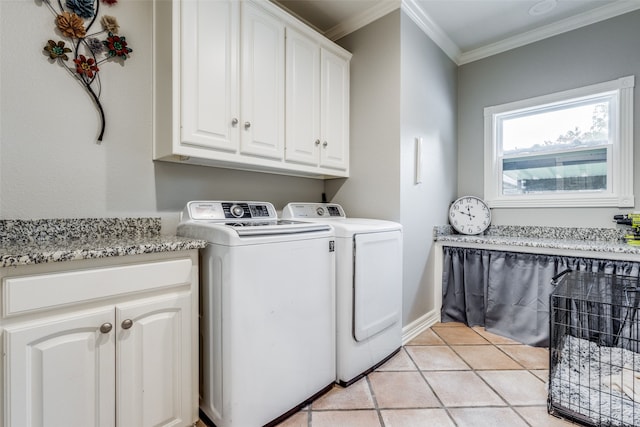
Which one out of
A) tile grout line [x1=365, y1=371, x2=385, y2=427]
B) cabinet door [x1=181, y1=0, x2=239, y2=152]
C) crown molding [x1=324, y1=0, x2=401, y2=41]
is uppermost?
crown molding [x1=324, y1=0, x2=401, y2=41]

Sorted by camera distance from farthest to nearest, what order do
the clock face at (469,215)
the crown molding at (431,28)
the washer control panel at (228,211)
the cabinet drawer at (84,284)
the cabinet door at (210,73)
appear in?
the clock face at (469,215), the crown molding at (431,28), the washer control panel at (228,211), the cabinet door at (210,73), the cabinet drawer at (84,284)

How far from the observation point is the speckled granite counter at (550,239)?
1986mm

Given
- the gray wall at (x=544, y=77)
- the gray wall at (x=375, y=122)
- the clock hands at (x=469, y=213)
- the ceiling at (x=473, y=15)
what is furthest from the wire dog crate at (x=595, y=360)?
the ceiling at (x=473, y=15)

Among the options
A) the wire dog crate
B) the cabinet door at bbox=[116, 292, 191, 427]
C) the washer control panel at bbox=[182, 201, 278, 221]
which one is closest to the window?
the wire dog crate

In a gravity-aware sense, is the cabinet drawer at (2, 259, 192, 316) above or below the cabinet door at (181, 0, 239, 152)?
below

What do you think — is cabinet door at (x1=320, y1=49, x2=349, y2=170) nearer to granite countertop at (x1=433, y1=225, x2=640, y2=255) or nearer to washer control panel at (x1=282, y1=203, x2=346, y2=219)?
washer control panel at (x1=282, y1=203, x2=346, y2=219)

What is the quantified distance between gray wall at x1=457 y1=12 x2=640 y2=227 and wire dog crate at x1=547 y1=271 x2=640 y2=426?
2.73ft

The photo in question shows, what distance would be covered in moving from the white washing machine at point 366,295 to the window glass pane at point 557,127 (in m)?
1.70

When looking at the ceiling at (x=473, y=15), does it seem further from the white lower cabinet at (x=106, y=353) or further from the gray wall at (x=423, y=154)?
the white lower cabinet at (x=106, y=353)

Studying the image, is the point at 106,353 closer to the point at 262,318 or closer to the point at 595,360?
the point at 262,318

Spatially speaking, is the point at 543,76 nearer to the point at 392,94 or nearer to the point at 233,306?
the point at 392,94

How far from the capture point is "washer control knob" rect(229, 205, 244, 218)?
1.88 metres

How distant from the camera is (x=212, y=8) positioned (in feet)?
5.34

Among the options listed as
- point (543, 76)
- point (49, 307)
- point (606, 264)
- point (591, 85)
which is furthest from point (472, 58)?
point (49, 307)
